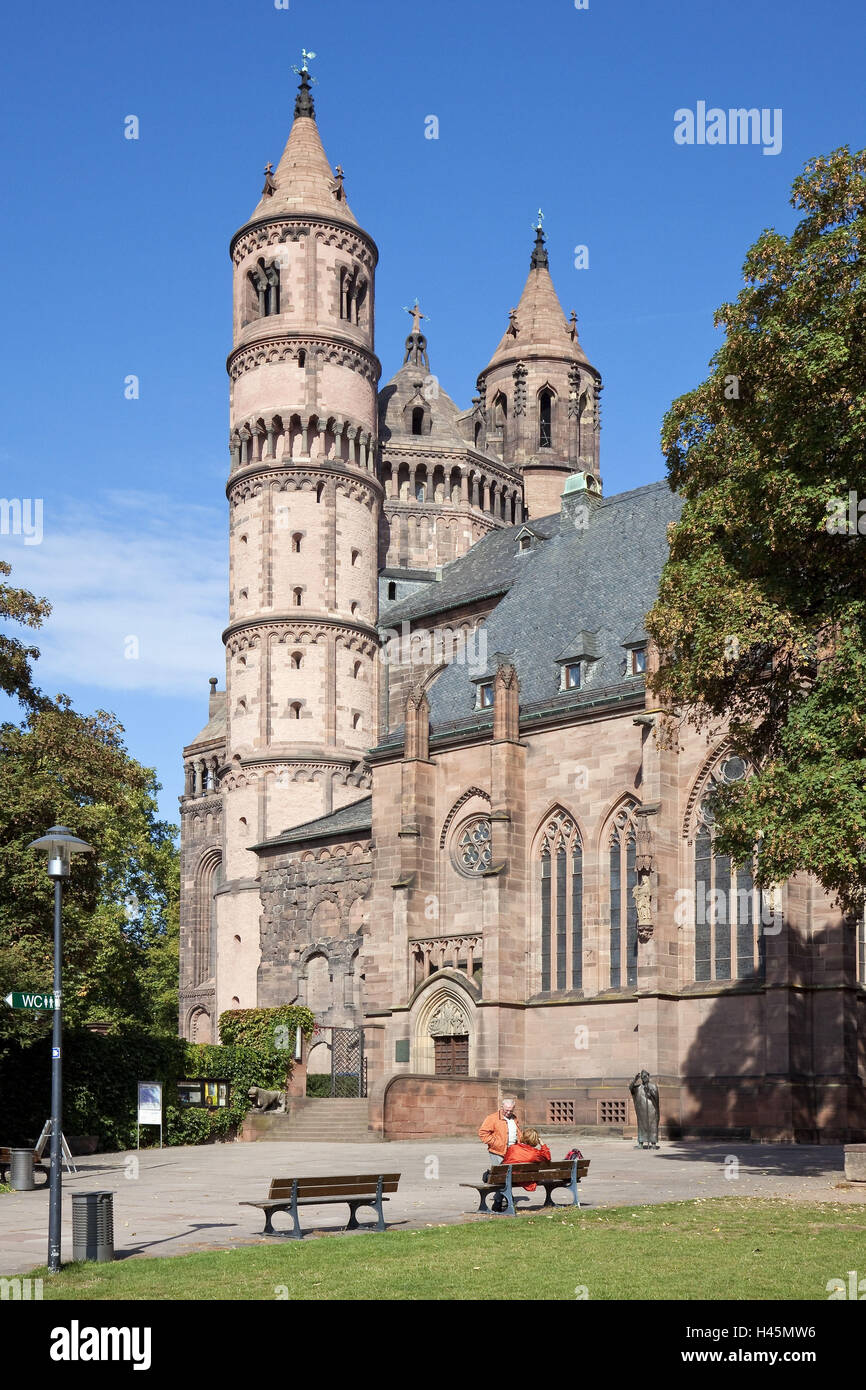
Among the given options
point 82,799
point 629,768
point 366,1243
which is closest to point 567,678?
point 629,768

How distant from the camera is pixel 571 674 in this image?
44156 millimetres

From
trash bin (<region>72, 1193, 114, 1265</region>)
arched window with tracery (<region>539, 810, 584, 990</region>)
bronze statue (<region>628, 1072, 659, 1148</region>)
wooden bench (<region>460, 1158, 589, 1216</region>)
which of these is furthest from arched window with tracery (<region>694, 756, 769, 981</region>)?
trash bin (<region>72, 1193, 114, 1265</region>)

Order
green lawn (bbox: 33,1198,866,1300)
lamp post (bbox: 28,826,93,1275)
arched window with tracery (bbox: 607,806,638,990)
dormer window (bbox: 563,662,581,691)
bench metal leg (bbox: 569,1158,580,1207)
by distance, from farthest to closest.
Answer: dormer window (bbox: 563,662,581,691) → arched window with tracery (bbox: 607,806,638,990) → bench metal leg (bbox: 569,1158,580,1207) → lamp post (bbox: 28,826,93,1275) → green lawn (bbox: 33,1198,866,1300)

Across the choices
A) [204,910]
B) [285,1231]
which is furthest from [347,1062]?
[285,1231]

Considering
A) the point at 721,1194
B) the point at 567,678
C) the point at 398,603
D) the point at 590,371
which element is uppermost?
the point at 590,371

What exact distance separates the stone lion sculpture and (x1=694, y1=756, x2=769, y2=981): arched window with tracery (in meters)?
11.1

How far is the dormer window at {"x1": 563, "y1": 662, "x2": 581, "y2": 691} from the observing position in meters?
44.0

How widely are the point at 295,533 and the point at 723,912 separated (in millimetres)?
28292

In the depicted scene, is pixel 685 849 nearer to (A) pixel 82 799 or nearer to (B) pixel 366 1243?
(A) pixel 82 799

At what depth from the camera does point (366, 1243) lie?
16.4 metres

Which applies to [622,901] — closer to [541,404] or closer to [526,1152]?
[526,1152]

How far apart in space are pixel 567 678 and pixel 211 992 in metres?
32.2

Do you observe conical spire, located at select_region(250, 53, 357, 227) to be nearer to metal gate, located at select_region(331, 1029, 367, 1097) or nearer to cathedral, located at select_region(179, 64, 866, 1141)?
cathedral, located at select_region(179, 64, 866, 1141)
